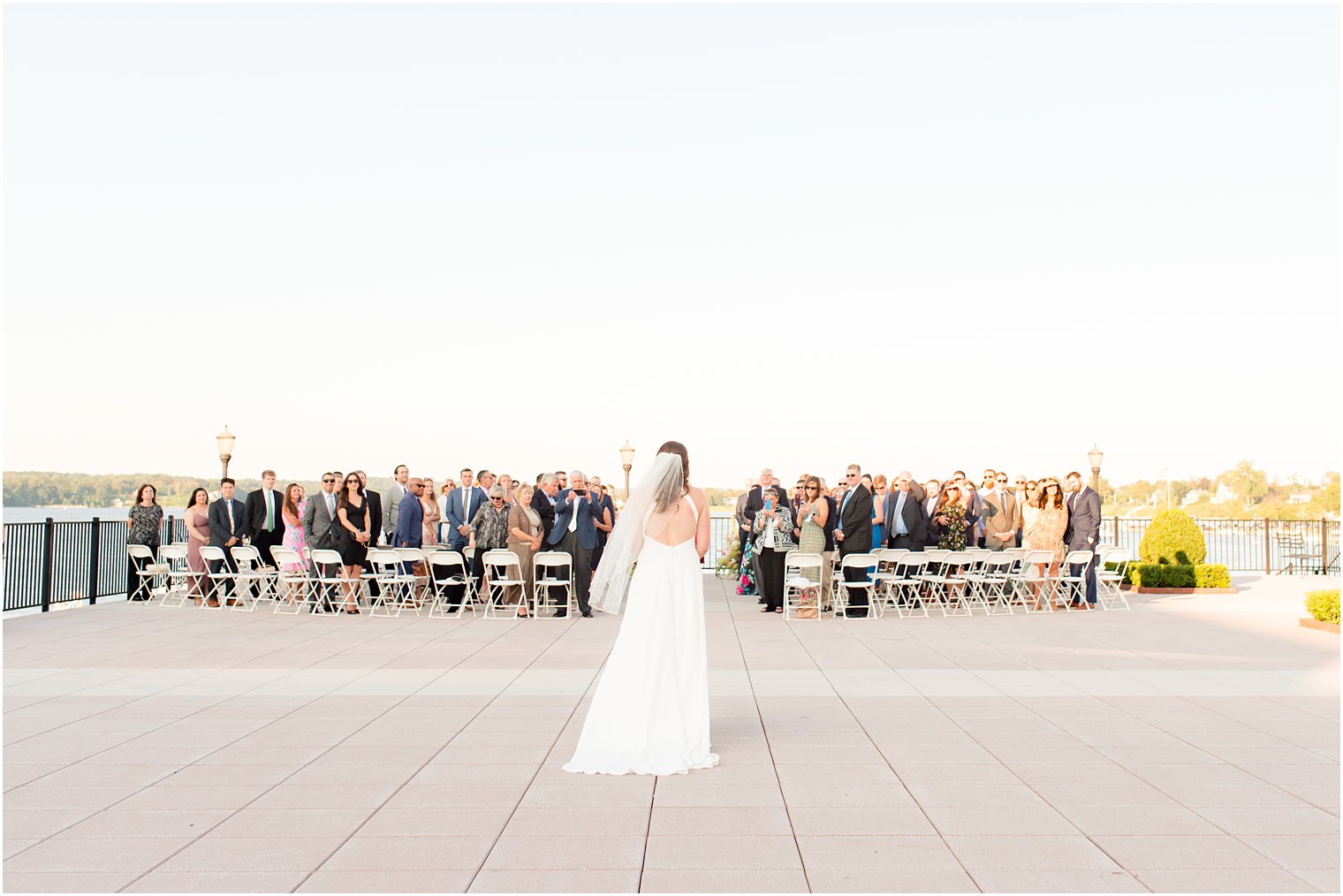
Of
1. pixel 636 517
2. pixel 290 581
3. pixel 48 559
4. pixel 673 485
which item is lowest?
pixel 290 581

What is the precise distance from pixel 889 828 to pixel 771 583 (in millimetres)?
10973

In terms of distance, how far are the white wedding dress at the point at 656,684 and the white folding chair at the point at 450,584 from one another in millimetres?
8730

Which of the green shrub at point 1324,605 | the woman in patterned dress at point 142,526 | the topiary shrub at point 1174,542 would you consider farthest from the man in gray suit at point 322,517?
the topiary shrub at point 1174,542

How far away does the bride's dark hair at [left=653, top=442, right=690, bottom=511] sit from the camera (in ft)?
22.4

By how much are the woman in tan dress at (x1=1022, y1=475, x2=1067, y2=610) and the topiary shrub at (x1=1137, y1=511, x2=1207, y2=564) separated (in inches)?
181

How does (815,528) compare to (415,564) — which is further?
(415,564)

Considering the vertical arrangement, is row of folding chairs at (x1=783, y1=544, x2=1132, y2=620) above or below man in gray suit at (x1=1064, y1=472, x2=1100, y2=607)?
below

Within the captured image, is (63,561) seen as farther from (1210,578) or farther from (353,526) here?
(1210,578)

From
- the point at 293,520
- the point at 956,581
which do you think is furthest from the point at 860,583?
the point at 293,520

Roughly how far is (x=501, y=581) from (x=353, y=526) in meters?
2.81

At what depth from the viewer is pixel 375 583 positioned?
60.0ft

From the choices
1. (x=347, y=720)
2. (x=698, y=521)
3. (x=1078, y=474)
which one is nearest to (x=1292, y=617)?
(x=1078, y=474)

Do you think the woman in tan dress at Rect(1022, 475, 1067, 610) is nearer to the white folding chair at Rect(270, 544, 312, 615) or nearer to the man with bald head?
the man with bald head

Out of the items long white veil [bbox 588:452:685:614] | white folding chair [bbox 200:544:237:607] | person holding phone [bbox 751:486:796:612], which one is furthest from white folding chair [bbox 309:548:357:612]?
long white veil [bbox 588:452:685:614]
